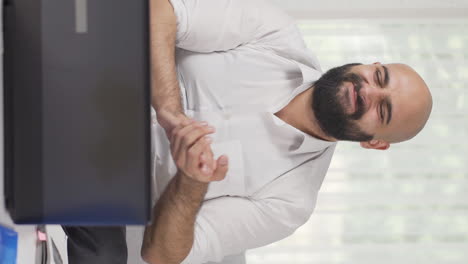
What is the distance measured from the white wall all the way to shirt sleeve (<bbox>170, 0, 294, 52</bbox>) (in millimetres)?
420

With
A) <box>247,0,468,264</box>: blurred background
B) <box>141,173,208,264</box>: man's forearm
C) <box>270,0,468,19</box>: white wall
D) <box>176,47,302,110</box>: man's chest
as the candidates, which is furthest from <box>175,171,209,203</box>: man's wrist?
<box>270,0,468,19</box>: white wall

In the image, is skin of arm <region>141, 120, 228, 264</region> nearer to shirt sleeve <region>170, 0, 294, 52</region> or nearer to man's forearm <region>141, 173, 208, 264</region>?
man's forearm <region>141, 173, 208, 264</region>

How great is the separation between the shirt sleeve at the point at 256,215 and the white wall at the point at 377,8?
2.04ft

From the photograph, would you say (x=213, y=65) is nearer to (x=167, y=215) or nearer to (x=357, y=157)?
(x=167, y=215)

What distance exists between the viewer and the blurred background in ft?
5.67

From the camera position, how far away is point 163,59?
1139 millimetres

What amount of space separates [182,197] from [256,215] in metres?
0.27

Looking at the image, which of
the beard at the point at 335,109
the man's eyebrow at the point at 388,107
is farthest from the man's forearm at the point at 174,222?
the man's eyebrow at the point at 388,107

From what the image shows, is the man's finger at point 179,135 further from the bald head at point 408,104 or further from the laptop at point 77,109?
the bald head at point 408,104

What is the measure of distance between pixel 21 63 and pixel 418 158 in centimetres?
142

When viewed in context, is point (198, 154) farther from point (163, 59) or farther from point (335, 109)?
point (335, 109)

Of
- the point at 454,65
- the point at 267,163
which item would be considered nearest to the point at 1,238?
the point at 267,163

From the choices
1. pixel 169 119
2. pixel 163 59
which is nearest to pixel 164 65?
pixel 163 59

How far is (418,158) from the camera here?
173 cm
